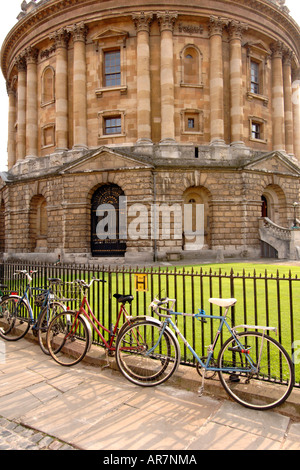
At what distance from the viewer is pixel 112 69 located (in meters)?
23.0

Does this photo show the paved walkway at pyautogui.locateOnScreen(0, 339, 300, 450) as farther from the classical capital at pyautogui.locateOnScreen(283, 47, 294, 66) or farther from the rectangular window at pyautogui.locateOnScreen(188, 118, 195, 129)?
the classical capital at pyautogui.locateOnScreen(283, 47, 294, 66)

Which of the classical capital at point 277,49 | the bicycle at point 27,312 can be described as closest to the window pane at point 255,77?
the classical capital at point 277,49

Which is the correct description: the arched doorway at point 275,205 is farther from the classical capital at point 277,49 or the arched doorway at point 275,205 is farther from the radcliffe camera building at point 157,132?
the classical capital at point 277,49

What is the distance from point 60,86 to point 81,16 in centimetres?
511

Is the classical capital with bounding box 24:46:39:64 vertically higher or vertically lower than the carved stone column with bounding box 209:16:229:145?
higher

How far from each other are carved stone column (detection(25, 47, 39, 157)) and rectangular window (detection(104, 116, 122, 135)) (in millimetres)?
6663

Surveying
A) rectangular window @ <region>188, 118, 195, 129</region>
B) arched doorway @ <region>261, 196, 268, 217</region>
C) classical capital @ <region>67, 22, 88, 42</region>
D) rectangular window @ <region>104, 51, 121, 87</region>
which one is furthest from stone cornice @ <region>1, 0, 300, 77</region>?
arched doorway @ <region>261, 196, 268, 217</region>

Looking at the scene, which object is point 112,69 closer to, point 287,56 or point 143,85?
point 143,85

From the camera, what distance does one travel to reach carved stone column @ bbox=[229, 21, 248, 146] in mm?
22375

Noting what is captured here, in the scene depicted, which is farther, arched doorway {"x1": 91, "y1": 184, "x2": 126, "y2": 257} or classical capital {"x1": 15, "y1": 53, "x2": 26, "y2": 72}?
classical capital {"x1": 15, "y1": 53, "x2": 26, "y2": 72}

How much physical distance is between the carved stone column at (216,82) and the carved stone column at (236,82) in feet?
3.26

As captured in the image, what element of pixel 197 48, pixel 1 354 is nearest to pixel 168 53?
pixel 197 48

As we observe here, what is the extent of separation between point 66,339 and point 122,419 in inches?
88.1
